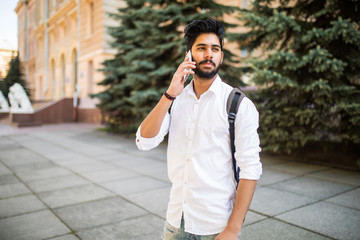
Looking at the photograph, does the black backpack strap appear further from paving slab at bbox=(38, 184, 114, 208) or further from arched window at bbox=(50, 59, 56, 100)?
arched window at bbox=(50, 59, 56, 100)

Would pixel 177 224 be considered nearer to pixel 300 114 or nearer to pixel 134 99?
pixel 300 114

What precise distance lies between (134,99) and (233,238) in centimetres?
942

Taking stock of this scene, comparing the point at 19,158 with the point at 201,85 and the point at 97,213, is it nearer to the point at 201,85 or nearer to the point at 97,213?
the point at 97,213

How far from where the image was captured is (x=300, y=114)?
6934 millimetres

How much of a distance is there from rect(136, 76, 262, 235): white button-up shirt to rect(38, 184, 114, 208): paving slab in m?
3.40

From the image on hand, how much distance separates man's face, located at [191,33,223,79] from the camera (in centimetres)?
175

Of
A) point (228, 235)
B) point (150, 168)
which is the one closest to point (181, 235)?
point (228, 235)

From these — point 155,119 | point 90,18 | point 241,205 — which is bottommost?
point 241,205

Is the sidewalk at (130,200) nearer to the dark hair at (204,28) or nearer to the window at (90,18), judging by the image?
the dark hair at (204,28)

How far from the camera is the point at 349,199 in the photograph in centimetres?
481

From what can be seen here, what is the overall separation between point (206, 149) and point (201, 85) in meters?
0.40

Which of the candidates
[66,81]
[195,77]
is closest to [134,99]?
[195,77]

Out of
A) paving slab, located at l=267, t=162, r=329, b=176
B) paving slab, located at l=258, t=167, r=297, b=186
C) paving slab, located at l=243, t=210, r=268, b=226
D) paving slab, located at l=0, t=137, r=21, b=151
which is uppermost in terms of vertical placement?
paving slab, located at l=267, t=162, r=329, b=176

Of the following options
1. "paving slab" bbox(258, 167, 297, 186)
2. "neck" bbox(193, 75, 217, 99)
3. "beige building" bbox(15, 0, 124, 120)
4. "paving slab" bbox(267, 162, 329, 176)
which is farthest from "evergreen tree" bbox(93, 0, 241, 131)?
"neck" bbox(193, 75, 217, 99)
